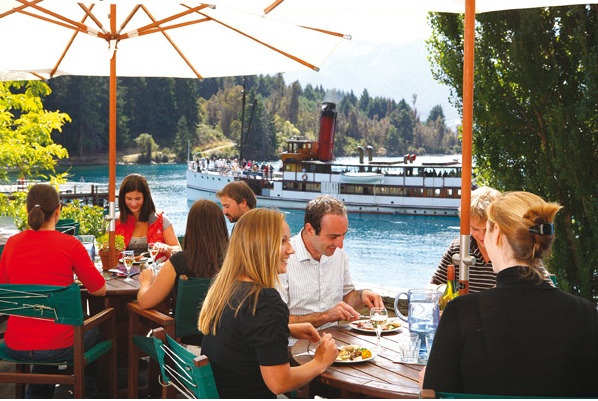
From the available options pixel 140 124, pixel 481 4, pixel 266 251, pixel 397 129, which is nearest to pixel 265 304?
pixel 266 251

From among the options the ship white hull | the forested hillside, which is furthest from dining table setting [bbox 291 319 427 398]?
the forested hillside

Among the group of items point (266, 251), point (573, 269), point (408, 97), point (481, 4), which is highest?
point (408, 97)

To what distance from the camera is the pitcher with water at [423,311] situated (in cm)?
227

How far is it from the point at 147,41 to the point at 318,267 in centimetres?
215

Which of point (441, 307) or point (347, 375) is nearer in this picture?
point (347, 375)

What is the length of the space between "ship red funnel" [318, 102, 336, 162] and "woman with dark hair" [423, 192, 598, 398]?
40006 millimetres

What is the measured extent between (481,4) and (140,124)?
5356 cm

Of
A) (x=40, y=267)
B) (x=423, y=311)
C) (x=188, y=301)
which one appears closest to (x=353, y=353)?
(x=423, y=311)

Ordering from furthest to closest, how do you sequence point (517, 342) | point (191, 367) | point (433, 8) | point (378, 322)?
point (433, 8) < point (378, 322) < point (191, 367) < point (517, 342)

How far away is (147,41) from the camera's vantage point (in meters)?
4.37

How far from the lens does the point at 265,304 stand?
1961 millimetres

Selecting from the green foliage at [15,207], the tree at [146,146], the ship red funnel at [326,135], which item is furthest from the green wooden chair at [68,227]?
the tree at [146,146]

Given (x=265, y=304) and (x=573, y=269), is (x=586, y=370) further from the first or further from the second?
(x=573, y=269)

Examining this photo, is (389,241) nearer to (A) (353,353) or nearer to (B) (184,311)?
(B) (184,311)
